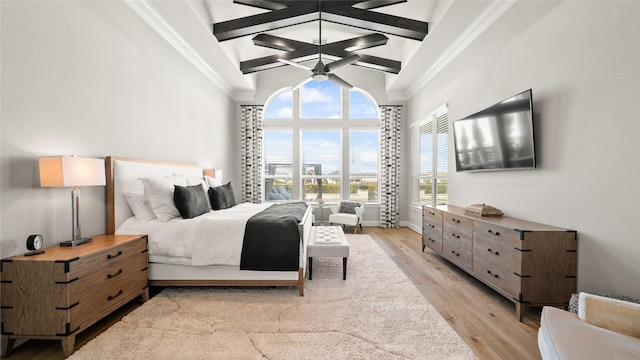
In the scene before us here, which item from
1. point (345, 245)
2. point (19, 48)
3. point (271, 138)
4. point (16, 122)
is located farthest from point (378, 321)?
point (271, 138)

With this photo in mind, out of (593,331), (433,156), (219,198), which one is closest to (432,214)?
(433,156)

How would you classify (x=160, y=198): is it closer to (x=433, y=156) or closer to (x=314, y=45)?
(x=314, y=45)

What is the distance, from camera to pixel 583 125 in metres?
2.20

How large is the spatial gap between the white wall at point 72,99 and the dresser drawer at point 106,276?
533mm

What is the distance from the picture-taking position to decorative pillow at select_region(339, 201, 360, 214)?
19.8ft

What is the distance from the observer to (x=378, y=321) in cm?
221

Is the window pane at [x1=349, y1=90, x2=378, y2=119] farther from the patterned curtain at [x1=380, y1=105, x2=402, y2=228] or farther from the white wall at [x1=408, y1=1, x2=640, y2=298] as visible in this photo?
the white wall at [x1=408, y1=1, x2=640, y2=298]

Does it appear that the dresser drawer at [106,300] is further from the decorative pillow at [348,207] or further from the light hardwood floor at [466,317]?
the decorative pillow at [348,207]

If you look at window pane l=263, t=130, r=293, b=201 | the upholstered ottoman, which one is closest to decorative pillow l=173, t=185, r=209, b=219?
the upholstered ottoman

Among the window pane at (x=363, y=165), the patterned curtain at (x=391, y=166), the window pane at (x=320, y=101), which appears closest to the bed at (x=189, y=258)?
the patterned curtain at (x=391, y=166)

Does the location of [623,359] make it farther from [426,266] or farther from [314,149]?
[314,149]

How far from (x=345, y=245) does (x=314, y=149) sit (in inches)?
158

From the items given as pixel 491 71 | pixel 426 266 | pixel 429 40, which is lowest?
pixel 426 266

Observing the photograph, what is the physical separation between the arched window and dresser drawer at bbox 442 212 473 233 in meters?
3.24
